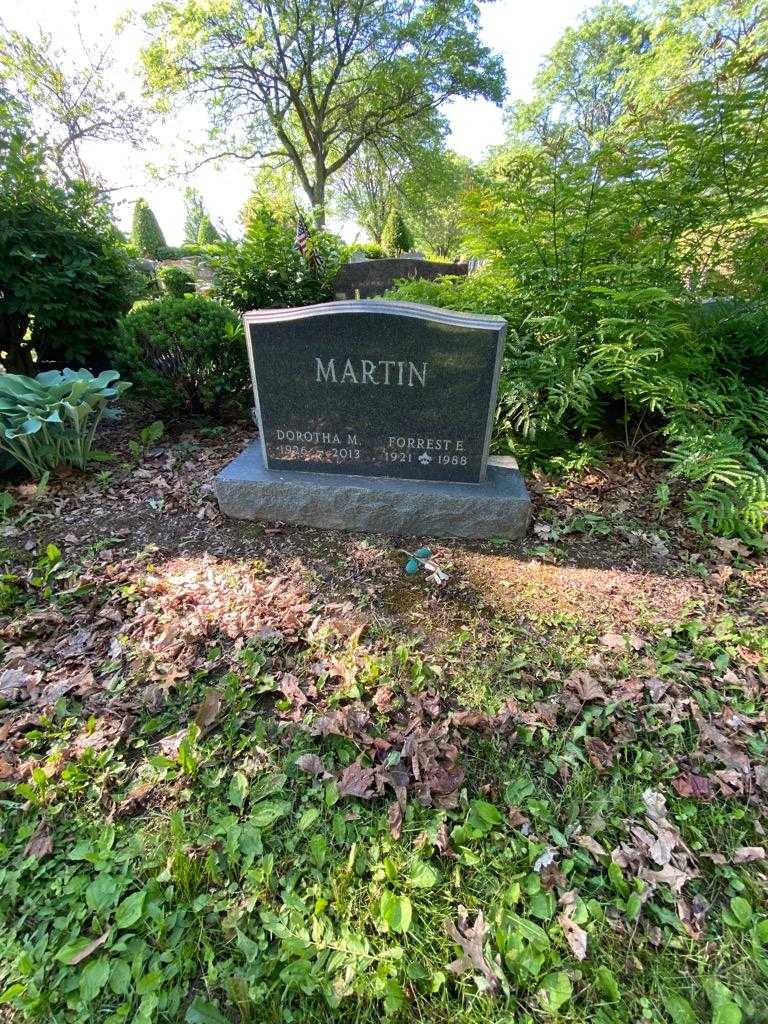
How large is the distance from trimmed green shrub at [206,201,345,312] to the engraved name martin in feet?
8.36

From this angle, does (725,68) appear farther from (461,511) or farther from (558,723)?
(558,723)

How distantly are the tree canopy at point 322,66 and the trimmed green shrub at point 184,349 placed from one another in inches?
569

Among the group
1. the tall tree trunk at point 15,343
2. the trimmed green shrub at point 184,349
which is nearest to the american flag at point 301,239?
the trimmed green shrub at point 184,349

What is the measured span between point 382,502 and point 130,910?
203 cm

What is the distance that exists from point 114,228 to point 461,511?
4.67 metres

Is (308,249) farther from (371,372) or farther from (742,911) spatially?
(742,911)

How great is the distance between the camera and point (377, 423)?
112 inches

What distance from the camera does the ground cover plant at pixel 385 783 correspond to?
4.17 feet

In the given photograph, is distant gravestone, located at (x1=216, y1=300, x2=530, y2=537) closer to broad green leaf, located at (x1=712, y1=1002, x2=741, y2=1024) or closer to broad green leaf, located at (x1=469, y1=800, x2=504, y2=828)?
broad green leaf, located at (x1=469, y1=800, x2=504, y2=828)

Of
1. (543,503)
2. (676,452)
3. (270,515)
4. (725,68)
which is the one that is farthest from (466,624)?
(725,68)

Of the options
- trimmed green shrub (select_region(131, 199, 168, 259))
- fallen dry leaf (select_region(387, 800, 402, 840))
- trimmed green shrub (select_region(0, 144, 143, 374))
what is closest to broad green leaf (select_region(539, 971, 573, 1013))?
fallen dry leaf (select_region(387, 800, 402, 840))

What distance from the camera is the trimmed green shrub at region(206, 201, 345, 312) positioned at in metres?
4.62

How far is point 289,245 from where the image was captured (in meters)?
4.95

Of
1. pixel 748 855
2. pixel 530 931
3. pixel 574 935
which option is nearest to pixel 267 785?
pixel 530 931
